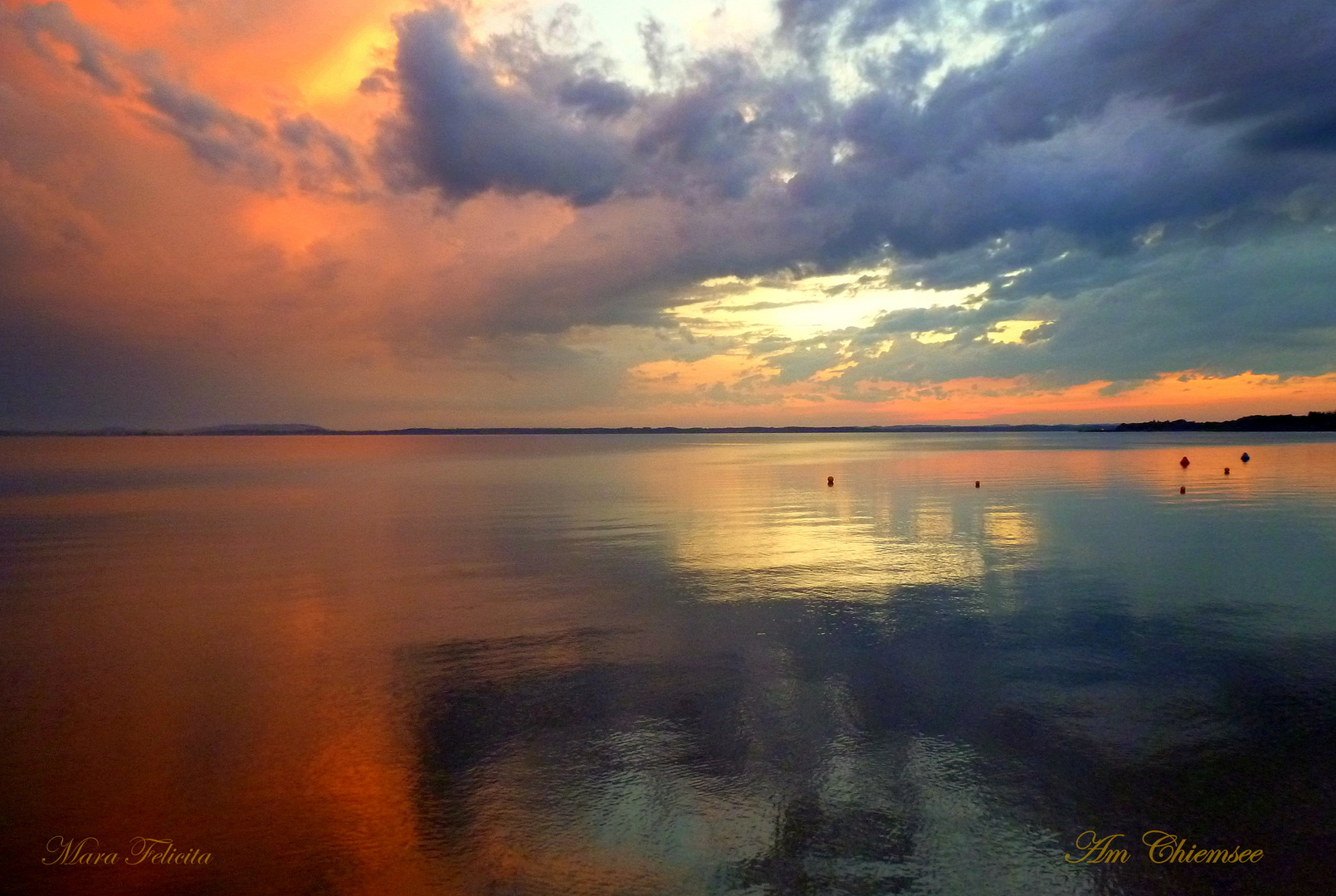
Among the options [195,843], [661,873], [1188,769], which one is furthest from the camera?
[1188,769]

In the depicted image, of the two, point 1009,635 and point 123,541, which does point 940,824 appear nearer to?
point 1009,635

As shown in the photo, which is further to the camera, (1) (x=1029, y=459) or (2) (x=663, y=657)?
(1) (x=1029, y=459)

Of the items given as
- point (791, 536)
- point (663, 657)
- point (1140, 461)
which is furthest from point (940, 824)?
point (1140, 461)

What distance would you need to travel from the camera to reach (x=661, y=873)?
7863 millimetres

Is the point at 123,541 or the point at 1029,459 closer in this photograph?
the point at 123,541

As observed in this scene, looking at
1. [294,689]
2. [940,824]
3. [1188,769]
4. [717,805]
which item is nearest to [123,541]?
[294,689]

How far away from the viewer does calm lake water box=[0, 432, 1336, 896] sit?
8203 mm

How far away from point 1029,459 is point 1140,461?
12963mm

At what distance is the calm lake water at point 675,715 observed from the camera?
820 centimetres

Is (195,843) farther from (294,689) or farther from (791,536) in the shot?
(791,536)

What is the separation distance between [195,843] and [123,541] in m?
28.1


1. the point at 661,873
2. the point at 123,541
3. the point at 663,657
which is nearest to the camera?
the point at 661,873

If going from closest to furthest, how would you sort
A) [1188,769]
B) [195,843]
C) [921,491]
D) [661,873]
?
[661,873], [195,843], [1188,769], [921,491]

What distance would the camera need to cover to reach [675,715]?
11.9 metres
